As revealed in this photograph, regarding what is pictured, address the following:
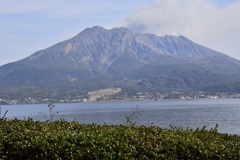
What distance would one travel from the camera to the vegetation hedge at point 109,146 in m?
9.74

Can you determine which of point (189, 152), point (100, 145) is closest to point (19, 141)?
point (100, 145)

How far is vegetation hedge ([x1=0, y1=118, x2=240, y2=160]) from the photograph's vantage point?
974cm

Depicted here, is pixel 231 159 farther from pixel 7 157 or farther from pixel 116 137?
pixel 7 157

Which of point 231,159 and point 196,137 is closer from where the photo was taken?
point 231,159

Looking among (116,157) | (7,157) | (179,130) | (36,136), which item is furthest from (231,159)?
(7,157)

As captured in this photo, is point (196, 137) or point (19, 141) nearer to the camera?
point (19, 141)

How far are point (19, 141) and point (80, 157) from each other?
1669mm

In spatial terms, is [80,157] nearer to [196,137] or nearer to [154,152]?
[154,152]

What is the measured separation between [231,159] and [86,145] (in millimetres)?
3684

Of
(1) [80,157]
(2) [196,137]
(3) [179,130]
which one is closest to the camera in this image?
(1) [80,157]

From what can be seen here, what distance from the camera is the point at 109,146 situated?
9.83 meters

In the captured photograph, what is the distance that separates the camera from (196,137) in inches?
427

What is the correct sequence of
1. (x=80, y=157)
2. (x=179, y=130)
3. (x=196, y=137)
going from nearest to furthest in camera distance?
(x=80, y=157) < (x=196, y=137) < (x=179, y=130)

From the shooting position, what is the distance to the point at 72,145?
9.68 metres
